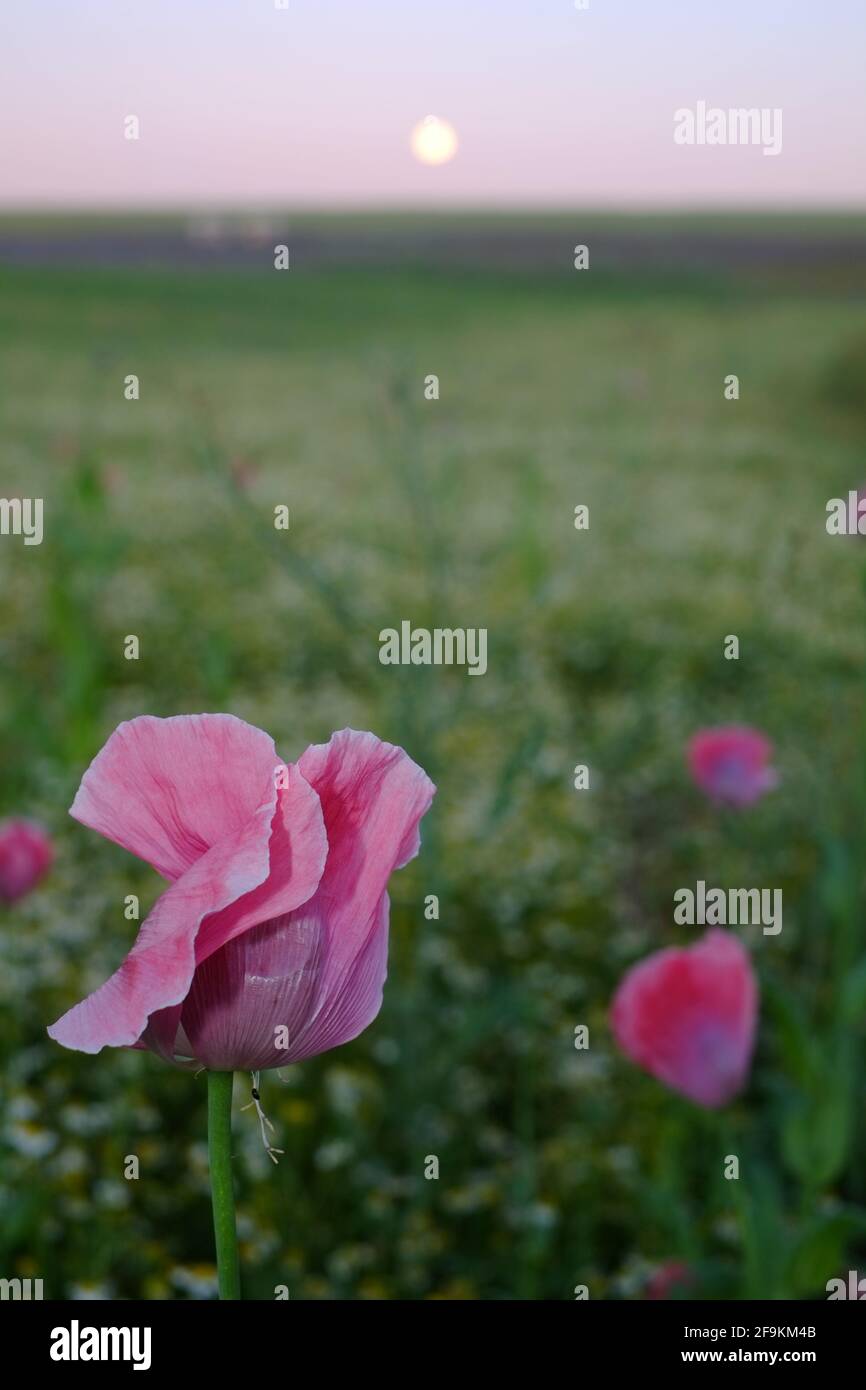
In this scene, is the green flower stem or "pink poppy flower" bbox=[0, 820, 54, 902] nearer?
the green flower stem

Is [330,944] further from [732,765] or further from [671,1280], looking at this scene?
[732,765]

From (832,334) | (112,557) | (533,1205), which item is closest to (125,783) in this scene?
(533,1205)

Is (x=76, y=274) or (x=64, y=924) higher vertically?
(x=76, y=274)

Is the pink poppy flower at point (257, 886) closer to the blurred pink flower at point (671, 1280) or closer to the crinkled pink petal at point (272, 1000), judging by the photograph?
the crinkled pink petal at point (272, 1000)

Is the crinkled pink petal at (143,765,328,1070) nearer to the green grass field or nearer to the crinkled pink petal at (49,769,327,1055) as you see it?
the crinkled pink petal at (49,769,327,1055)

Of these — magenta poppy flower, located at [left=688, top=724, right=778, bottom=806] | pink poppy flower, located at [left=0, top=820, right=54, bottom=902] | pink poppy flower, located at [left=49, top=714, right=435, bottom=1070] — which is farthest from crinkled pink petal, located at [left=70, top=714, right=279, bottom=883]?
magenta poppy flower, located at [left=688, top=724, right=778, bottom=806]
